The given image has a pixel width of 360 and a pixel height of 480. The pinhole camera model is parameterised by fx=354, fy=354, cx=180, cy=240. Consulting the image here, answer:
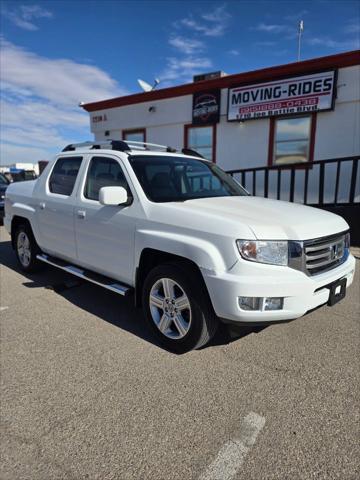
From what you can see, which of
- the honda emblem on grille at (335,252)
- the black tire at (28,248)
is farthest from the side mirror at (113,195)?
the black tire at (28,248)

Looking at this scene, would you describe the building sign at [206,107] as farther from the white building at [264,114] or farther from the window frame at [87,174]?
the window frame at [87,174]

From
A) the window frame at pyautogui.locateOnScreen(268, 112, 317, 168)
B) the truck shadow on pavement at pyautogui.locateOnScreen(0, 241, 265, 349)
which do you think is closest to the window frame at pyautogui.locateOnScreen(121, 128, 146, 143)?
the window frame at pyautogui.locateOnScreen(268, 112, 317, 168)

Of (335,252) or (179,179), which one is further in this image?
(179,179)

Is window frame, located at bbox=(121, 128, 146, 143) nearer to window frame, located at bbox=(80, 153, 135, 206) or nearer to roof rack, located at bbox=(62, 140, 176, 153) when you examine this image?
roof rack, located at bbox=(62, 140, 176, 153)

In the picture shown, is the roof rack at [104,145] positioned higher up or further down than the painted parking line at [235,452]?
higher up

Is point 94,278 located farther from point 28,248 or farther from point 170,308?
point 28,248

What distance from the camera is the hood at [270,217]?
2807 millimetres

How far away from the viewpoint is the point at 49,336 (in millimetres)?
3598

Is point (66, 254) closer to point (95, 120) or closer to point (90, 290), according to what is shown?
point (90, 290)

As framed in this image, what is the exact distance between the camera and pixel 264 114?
10445 mm

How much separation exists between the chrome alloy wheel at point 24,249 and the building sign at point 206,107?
7.90m

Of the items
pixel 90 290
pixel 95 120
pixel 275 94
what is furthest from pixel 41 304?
pixel 95 120

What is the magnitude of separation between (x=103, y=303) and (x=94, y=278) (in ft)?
1.82

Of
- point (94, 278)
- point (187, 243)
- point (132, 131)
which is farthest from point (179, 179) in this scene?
point (132, 131)
